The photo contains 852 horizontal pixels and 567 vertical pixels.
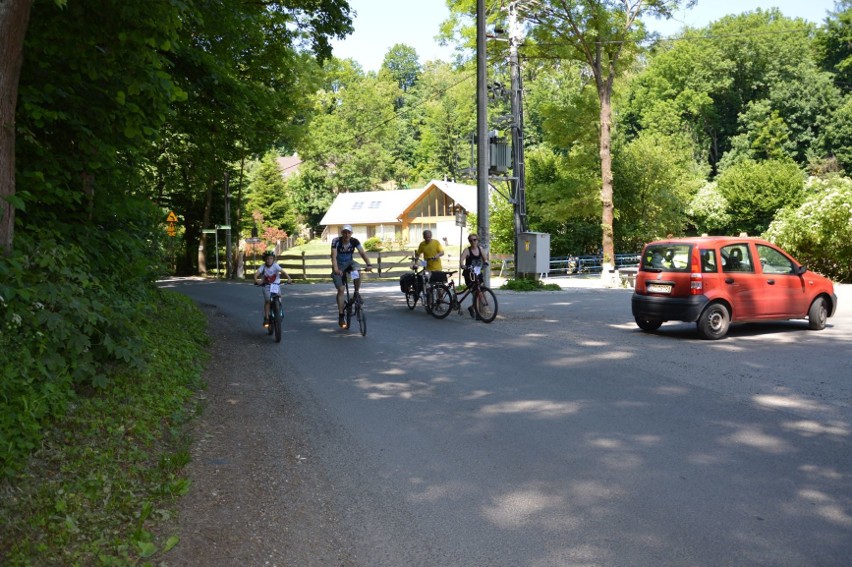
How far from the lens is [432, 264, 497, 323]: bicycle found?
52.2ft

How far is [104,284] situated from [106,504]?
3718 mm

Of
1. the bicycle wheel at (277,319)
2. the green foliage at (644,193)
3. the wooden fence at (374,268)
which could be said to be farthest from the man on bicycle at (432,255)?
the green foliage at (644,193)

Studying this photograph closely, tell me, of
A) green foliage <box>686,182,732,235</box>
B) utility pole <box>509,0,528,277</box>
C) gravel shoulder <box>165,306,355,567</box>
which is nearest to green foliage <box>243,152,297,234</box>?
green foliage <box>686,182,732,235</box>

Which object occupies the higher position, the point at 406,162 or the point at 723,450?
the point at 406,162

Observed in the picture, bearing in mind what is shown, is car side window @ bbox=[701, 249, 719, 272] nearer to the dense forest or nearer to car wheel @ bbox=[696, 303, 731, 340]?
car wheel @ bbox=[696, 303, 731, 340]

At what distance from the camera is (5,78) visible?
6645mm

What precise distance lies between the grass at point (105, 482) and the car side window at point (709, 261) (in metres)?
8.42

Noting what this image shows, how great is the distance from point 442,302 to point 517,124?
12386 millimetres

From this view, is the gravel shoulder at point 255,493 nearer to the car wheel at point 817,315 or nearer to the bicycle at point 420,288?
the bicycle at point 420,288

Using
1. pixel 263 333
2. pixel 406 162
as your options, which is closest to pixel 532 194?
pixel 263 333

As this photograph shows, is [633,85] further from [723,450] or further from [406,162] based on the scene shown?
[723,450]

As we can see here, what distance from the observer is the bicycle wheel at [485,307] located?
1582cm

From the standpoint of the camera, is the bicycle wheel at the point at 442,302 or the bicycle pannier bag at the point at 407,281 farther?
the bicycle pannier bag at the point at 407,281

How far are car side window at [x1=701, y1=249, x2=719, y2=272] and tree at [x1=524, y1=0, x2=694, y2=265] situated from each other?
1928 centimetres
